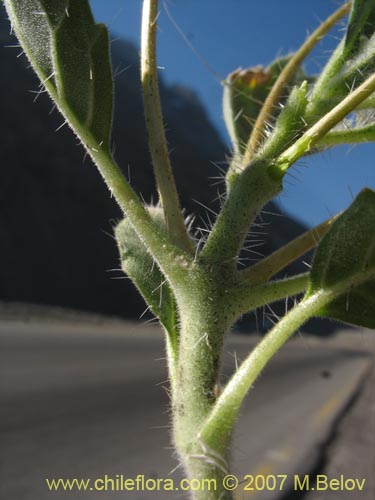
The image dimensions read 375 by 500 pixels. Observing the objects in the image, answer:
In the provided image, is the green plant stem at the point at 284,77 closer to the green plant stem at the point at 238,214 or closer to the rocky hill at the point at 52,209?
the green plant stem at the point at 238,214

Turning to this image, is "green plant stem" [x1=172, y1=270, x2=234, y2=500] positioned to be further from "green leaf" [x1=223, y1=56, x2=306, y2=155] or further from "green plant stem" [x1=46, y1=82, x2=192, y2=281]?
"green leaf" [x1=223, y1=56, x2=306, y2=155]

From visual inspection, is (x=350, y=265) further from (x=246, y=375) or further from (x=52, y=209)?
(x=52, y=209)

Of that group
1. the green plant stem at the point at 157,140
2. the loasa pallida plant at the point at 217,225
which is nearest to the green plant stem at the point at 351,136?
the loasa pallida plant at the point at 217,225

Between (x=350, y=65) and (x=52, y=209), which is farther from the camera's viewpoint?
(x=52, y=209)

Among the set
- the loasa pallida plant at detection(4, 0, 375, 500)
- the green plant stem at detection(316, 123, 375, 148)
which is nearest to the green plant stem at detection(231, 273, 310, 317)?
the loasa pallida plant at detection(4, 0, 375, 500)

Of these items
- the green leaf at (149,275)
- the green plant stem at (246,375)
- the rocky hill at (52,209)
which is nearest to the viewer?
the green plant stem at (246,375)

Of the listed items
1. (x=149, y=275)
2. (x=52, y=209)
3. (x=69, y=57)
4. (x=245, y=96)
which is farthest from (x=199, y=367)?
(x=52, y=209)

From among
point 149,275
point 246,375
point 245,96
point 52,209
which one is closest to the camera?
point 246,375
